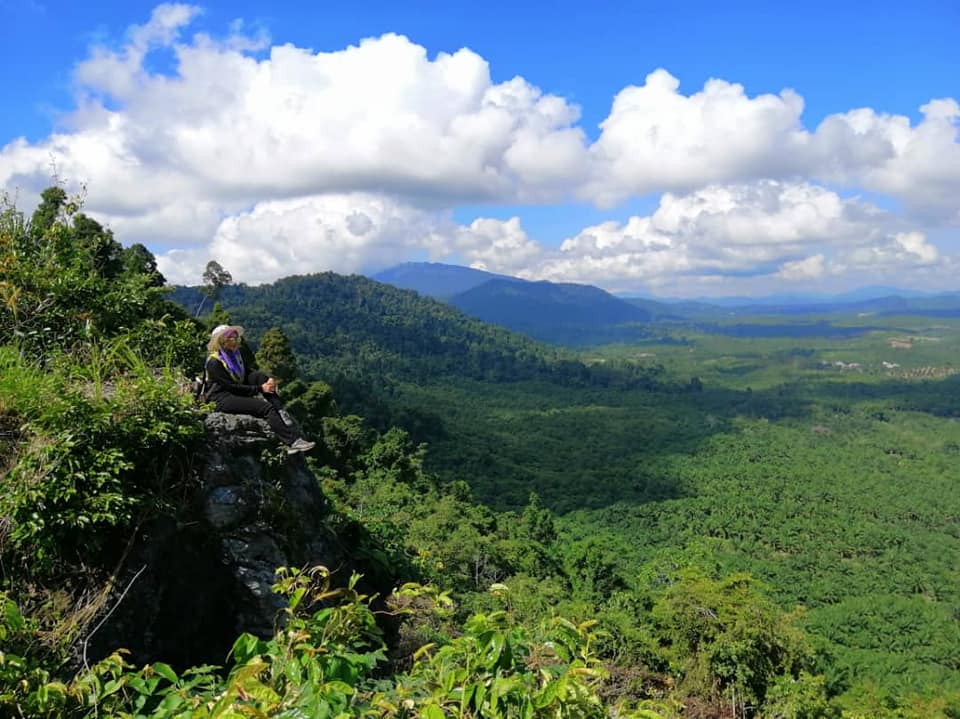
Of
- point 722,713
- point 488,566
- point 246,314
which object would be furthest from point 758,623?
point 246,314

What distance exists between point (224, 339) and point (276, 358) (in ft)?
80.2

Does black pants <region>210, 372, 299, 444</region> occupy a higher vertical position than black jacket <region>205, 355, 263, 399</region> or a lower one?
lower

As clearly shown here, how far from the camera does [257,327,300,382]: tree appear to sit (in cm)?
2780

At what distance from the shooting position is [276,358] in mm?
28078

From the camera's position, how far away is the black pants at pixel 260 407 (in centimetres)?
498

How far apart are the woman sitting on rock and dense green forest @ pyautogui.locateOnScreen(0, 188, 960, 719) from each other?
12.4 inches

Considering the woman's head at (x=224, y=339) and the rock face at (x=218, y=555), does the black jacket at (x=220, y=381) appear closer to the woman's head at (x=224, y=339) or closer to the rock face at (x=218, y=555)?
the woman's head at (x=224, y=339)

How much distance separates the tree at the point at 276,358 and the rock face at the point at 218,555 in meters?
23.6

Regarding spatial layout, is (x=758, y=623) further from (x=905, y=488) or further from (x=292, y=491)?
(x=905, y=488)

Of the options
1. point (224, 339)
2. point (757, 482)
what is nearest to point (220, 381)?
point (224, 339)

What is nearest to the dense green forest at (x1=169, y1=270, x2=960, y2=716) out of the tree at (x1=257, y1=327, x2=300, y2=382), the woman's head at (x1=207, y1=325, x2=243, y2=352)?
the tree at (x1=257, y1=327, x2=300, y2=382)

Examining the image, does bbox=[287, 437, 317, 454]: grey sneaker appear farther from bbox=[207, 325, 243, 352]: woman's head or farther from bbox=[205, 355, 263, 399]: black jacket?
bbox=[207, 325, 243, 352]: woman's head

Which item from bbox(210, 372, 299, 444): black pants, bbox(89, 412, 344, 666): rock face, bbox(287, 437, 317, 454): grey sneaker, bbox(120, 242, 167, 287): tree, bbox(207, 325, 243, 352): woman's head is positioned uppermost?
bbox(120, 242, 167, 287): tree

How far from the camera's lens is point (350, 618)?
2064 mm
